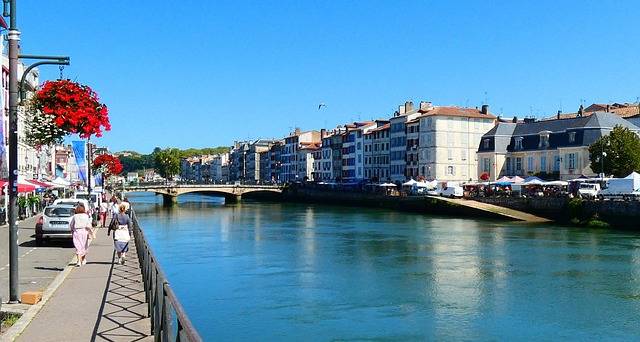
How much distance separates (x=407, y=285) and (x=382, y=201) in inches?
2447

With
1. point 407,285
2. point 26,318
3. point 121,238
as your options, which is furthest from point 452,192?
point 26,318

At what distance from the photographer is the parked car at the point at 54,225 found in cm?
2450

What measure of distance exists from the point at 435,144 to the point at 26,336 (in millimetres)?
81642

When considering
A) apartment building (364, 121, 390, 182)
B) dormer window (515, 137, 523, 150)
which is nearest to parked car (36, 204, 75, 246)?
dormer window (515, 137, 523, 150)

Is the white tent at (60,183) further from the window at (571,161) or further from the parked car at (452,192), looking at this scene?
the window at (571,161)

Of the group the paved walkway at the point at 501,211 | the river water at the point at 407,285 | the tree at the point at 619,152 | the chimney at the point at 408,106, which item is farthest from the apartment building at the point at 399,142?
the river water at the point at 407,285

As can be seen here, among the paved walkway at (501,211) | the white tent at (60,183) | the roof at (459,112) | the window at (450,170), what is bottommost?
the paved walkway at (501,211)

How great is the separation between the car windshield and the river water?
173 inches

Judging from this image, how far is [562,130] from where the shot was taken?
240ft

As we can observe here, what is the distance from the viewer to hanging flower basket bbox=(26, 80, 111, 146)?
19156 millimetres

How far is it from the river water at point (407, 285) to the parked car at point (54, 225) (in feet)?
13.9

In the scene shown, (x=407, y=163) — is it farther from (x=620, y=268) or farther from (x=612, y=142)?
(x=620, y=268)

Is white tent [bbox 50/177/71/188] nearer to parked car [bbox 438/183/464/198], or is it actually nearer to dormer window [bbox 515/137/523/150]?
parked car [bbox 438/183/464/198]

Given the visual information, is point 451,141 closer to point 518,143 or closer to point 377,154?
point 518,143
